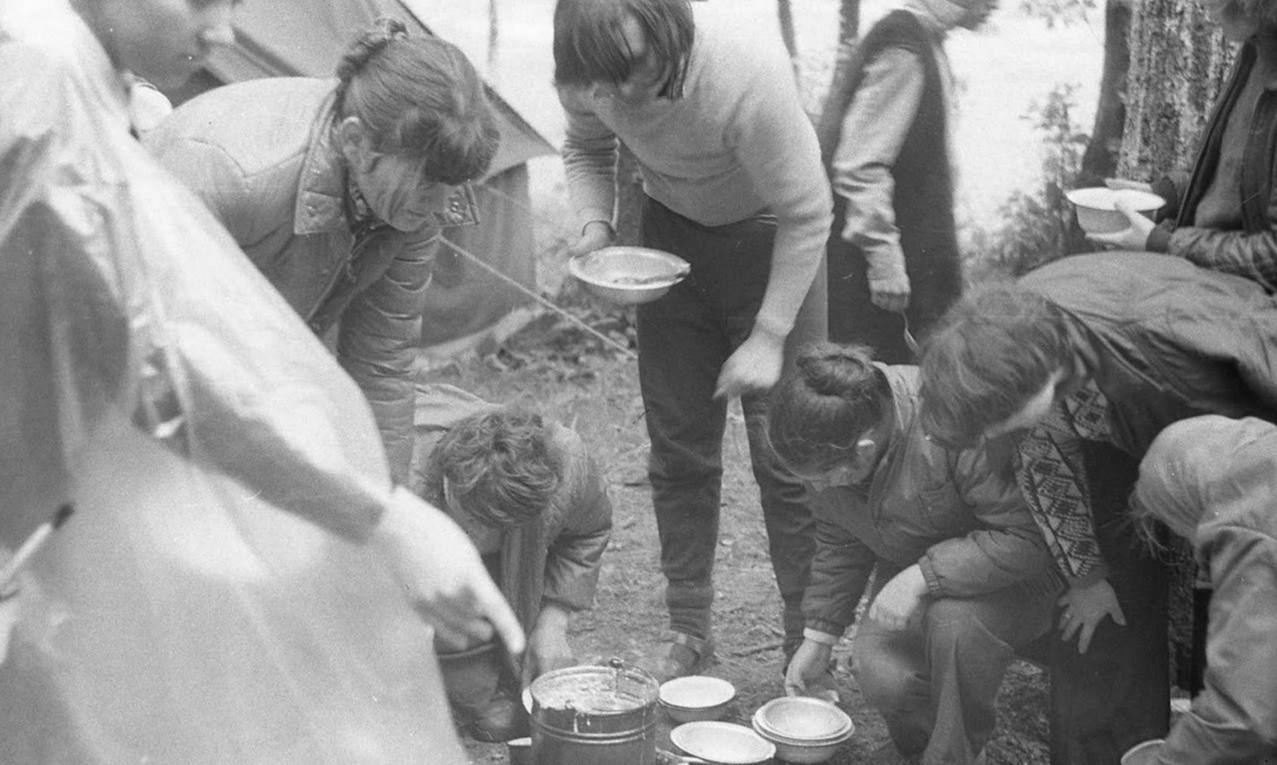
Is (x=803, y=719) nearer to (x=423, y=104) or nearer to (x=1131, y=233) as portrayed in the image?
(x=1131, y=233)

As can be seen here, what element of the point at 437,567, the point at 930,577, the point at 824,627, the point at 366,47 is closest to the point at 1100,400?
the point at 930,577

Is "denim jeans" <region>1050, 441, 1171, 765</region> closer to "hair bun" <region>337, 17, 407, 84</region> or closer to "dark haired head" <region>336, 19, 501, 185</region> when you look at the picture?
"dark haired head" <region>336, 19, 501, 185</region>

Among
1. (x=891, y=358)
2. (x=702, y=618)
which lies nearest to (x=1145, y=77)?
(x=891, y=358)

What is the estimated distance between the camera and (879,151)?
3.68 metres

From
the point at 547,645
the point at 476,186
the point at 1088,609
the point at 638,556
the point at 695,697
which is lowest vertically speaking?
the point at 638,556

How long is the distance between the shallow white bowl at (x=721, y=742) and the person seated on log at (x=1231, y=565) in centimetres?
96

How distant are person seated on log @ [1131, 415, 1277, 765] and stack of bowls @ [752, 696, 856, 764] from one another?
90 cm

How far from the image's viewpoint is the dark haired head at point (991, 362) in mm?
2717

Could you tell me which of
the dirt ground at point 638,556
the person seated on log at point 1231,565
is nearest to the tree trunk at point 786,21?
the dirt ground at point 638,556

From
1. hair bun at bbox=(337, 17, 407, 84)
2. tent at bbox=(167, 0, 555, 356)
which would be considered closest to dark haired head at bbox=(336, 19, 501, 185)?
hair bun at bbox=(337, 17, 407, 84)

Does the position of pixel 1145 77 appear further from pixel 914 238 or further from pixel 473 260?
pixel 473 260

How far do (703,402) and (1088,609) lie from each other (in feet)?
3.37

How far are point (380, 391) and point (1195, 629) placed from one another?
1.79 metres

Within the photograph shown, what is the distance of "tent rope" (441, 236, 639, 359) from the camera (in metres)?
5.73
